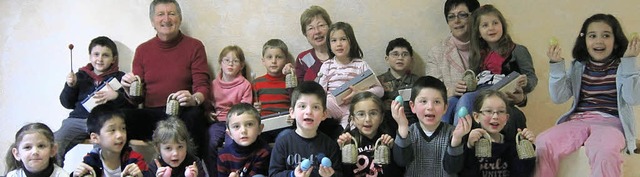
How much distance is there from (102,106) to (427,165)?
1.68 m

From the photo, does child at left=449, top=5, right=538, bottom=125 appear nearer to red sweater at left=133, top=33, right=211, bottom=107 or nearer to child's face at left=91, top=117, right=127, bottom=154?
red sweater at left=133, top=33, right=211, bottom=107

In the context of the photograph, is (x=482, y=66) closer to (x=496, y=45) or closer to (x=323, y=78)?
(x=496, y=45)

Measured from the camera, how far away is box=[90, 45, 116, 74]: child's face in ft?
12.6

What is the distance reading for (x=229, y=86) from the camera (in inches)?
147

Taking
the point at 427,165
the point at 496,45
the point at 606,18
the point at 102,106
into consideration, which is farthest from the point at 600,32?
the point at 102,106

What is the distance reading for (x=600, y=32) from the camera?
9.93 feet

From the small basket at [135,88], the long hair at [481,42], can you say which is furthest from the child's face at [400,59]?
the small basket at [135,88]

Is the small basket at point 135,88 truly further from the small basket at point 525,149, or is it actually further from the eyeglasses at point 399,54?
the small basket at point 525,149

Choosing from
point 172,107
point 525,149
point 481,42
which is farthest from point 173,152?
point 481,42

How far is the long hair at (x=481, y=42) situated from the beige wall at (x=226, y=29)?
1.20 feet

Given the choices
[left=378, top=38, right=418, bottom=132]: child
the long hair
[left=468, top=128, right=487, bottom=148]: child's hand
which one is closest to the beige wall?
[left=378, top=38, right=418, bottom=132]: child

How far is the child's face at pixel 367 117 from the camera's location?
2.96 m

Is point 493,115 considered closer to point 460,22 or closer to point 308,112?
point 308,112

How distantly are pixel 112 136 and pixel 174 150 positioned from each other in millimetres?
289
